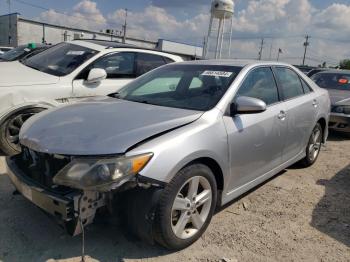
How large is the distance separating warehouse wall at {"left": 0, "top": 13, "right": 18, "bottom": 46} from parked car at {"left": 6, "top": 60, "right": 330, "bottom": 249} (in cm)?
4667

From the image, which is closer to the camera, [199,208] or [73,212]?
[73,212]

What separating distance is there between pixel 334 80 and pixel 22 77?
7452 millimetres

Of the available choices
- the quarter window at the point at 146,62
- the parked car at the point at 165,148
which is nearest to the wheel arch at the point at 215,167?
the parked car at the point at 165,148

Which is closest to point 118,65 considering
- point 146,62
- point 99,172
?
point 146,62

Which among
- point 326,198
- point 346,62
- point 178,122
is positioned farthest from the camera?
point 346,62

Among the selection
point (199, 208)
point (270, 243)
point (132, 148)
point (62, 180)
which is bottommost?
point (270, 243)

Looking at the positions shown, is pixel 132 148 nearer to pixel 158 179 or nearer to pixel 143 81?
pixel 158 179

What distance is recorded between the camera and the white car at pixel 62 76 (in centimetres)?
475

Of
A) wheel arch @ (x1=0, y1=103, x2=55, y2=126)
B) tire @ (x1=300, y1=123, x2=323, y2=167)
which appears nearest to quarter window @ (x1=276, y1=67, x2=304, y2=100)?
tire @ (x1=300, y1=123, x2=323, y2=167)

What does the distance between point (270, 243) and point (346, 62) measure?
82.0m

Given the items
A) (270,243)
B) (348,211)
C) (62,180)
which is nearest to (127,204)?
(62,180)

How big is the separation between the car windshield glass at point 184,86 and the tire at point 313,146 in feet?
6.68

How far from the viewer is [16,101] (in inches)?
186

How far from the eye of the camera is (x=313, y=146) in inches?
205
